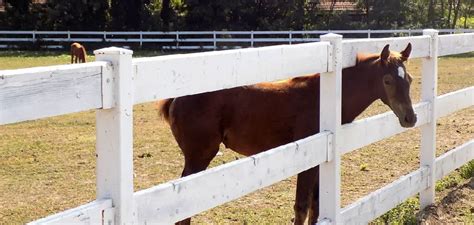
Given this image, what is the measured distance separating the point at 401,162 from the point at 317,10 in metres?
30.9

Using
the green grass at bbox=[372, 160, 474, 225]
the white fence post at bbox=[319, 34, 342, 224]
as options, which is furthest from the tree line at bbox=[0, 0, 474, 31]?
the white fence post at bbox=[319, 34, 342, 224]

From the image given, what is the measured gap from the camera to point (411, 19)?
3794 centimetres

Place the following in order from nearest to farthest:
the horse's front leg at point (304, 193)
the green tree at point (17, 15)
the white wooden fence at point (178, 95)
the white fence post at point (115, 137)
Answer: the white wooden fence at point (178, 95) < the white fence post at point (115, 137) < the horse's front leg at point (304, 193) < the green tree at point (17, 15)

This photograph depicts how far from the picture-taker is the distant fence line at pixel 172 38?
→ 1321 inches

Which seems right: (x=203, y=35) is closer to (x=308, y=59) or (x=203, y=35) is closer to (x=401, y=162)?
(x=401, y=162)

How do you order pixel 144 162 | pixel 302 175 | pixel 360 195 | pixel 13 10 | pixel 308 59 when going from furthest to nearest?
pixel 13 10 → pixel 144 162 → pixel 360 195 → pixel 302 175 → pixel 308 59

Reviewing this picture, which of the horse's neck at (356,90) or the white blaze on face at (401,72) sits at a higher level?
the white blaze on face at (401,72)

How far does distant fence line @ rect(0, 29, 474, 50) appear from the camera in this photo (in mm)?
33562

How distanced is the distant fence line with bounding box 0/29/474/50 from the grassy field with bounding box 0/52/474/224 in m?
21.4

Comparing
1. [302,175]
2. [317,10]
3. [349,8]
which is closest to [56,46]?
[317,10]

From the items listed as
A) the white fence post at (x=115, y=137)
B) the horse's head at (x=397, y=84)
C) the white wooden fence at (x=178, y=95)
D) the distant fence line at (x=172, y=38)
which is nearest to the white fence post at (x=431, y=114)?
the white wooden fence at (x=178, y=95)

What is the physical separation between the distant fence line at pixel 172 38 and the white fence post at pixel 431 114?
26739 mm

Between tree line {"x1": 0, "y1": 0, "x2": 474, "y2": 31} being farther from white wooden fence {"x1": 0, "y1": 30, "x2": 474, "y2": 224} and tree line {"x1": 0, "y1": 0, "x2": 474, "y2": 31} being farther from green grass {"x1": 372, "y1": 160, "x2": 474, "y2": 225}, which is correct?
white wooden fence {"x1": 0, "y1": 30, "x2": 474, "y2": 224}

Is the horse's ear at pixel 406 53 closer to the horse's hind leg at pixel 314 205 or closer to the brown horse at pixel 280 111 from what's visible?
the brown horse at pixel 280 111
